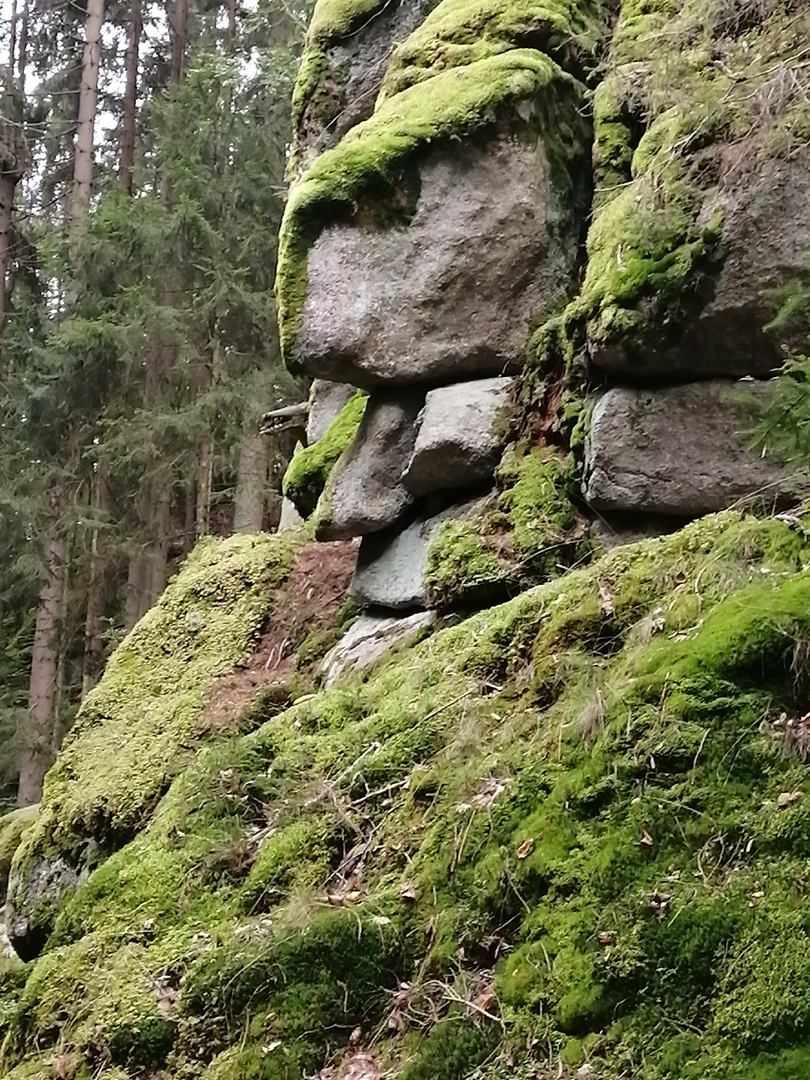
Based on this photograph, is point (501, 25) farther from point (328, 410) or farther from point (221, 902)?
point (221, 902)

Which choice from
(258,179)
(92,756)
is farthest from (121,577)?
(92,756)

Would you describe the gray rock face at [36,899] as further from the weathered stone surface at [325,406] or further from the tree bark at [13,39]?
the tree bark at [13,39]

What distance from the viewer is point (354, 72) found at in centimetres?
880

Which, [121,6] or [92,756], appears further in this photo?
[121,6]

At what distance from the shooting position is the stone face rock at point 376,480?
6.71m

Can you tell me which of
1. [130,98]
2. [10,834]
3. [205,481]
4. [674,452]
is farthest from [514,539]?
[130,98]

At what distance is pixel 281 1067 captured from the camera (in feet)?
10.1

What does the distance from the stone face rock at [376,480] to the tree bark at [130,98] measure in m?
12.6

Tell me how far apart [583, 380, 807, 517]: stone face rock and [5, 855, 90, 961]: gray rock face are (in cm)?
392

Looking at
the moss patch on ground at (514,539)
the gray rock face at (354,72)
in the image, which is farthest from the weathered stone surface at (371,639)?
the gray rock face at (354,72)

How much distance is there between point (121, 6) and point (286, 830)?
20892mm

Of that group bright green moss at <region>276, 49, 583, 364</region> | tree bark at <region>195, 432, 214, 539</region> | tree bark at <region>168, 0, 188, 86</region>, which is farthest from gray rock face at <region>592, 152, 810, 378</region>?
tree bark at <region>168, 0, 188, 86</region>

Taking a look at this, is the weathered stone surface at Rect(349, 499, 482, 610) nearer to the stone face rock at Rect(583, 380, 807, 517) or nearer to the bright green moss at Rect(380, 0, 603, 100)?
the stone face rock at Rect(583, 380, 807, 517)

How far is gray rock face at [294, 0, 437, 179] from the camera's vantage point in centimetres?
866
